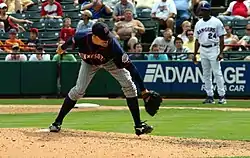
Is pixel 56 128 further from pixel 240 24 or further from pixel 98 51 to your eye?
pixel 240 24

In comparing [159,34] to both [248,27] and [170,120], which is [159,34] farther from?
[170,120]

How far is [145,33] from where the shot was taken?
65.5 feet

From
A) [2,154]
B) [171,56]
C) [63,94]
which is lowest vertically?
[63,94]

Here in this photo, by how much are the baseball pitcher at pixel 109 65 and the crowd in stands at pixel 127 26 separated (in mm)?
7970

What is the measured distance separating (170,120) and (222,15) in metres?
8.32

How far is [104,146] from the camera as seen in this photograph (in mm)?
8586

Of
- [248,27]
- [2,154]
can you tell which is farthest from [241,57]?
[2,154]

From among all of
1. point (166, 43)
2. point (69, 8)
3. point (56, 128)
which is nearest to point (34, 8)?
point (69, 8)

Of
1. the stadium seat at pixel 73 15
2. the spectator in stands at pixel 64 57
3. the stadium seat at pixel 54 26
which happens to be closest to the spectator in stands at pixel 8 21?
the stadium seat at pixel 54 26

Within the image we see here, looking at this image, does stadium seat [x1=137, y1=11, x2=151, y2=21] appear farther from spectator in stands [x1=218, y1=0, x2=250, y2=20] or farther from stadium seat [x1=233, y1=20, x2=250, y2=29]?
stadium seat [x1=233, y1=20, x2=250, y2=29]

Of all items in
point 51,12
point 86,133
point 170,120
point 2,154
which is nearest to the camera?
point 2,154

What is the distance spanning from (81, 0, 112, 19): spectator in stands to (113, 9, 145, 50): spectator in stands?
1.00 m

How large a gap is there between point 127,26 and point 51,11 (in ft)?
9.57

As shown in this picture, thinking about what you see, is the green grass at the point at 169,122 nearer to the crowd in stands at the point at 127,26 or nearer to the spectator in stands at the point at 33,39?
the crowd in stands at the point at 127,26
